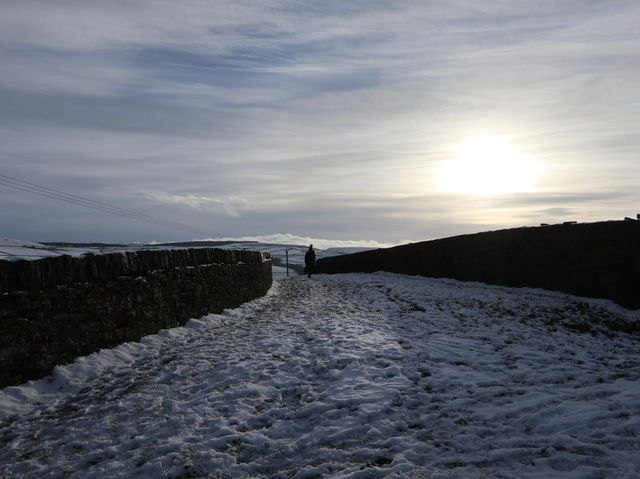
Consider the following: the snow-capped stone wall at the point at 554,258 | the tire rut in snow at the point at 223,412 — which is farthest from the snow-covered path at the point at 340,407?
the snow-capped stone wall at the point at 554,258

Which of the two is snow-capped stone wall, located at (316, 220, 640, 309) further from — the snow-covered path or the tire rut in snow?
the tire rut in snow

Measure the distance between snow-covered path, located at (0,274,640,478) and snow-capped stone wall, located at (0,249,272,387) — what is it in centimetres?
25

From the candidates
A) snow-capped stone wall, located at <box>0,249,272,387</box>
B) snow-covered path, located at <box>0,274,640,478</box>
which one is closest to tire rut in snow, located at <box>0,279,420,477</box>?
snow-covered path, located at <box>0,274,640,478</box>

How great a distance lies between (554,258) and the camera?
14.8 m

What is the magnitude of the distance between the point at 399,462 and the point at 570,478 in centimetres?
112

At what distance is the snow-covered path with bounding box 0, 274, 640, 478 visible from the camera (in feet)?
11.4

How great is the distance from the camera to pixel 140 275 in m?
8.34

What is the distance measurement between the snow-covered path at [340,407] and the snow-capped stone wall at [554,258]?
4.52 meters

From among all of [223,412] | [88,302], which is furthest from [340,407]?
[88,302]

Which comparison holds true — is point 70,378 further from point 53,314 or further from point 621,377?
point 621,377

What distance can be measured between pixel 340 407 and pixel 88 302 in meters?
4.29

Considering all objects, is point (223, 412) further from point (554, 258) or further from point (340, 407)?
point (554, 258)

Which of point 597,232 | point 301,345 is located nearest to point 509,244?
point 597,232

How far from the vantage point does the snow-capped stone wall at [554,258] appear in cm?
1214
